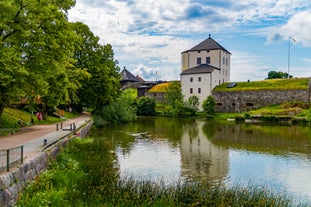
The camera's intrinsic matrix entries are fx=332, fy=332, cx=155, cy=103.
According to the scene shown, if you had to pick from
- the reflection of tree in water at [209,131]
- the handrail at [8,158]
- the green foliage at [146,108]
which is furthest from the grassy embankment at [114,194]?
the green foliage at [146,108]

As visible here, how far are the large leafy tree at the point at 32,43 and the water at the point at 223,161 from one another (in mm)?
6294

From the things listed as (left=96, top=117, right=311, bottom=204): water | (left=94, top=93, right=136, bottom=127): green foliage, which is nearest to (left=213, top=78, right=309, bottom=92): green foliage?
(left=94, top=93, right=136, bottom=127): green foliage

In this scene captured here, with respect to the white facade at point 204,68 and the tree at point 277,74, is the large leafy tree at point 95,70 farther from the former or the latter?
the tree at point 277,74

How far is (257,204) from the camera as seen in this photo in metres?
9.41

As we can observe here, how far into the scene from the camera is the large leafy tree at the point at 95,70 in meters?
39.2

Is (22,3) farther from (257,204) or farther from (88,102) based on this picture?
(88,102)

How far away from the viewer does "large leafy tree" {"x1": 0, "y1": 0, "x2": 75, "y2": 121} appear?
15794mm

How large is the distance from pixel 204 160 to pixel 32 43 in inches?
430

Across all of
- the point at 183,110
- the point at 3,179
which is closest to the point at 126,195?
the point at 3,179

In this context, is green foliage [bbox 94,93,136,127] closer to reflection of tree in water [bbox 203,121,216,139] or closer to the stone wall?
reflection of tree in water [bbox 203,121,216,139]

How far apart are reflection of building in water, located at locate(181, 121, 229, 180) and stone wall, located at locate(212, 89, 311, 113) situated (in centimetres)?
3716

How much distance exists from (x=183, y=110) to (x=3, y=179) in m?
52.0

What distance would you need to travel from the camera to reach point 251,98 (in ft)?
200

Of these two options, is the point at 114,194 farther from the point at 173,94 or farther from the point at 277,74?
the point at 277,74
